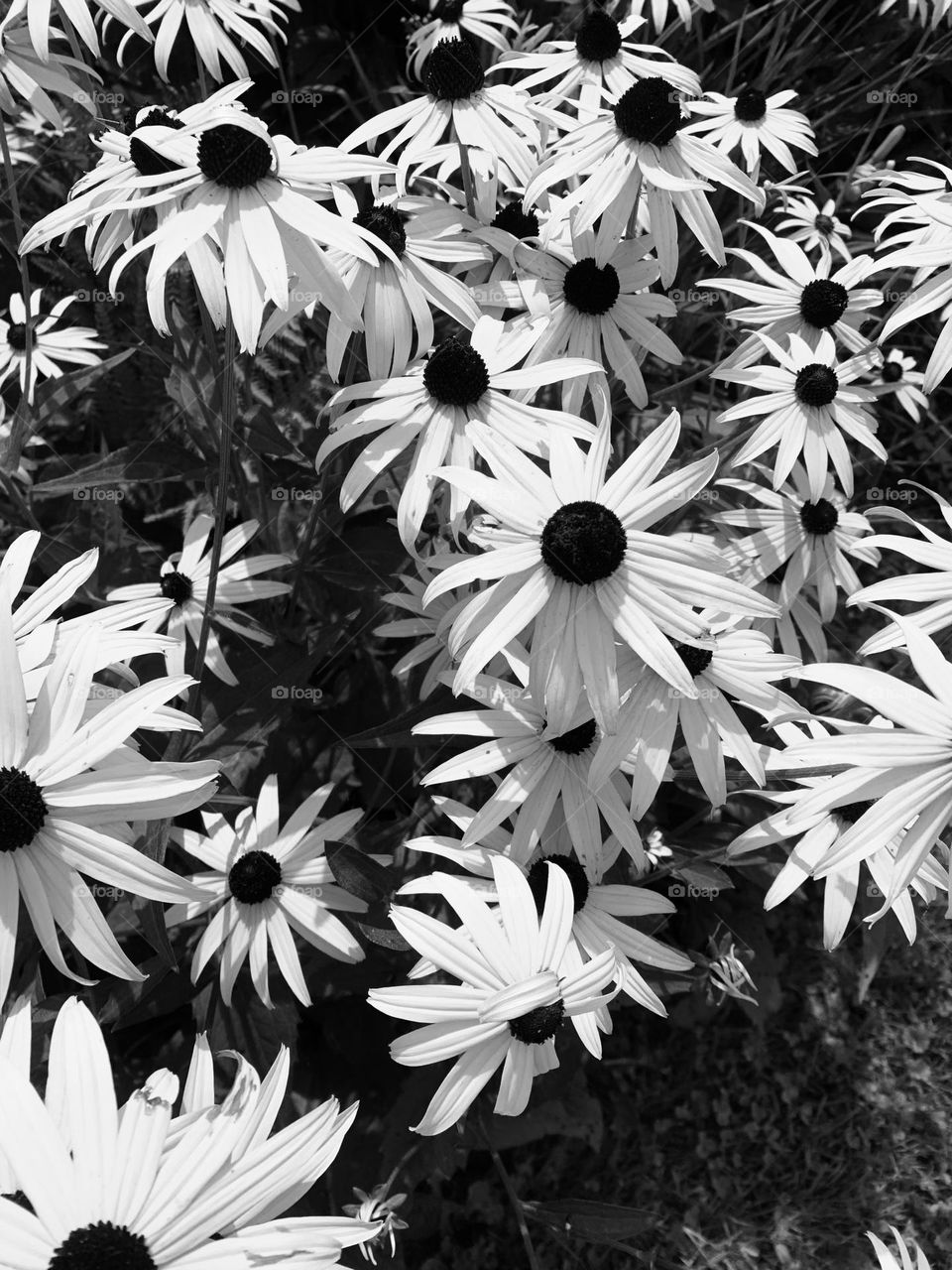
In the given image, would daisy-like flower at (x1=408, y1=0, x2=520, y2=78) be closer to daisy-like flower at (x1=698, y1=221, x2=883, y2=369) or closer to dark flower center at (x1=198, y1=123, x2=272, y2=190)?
daisy-like flower at (x1=698, y1=221, x2=883, y2=369)

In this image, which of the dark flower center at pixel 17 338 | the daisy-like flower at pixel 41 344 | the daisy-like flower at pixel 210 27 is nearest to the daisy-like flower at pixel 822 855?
the daisy-like flower at pixel 210 27

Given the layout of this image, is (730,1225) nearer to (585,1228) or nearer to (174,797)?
(585,1228)

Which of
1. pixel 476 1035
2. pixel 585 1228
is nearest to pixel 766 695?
pixel 476 1035

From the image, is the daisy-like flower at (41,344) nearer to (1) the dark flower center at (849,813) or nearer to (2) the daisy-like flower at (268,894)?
(2) the daisy-like flower at (268,894)

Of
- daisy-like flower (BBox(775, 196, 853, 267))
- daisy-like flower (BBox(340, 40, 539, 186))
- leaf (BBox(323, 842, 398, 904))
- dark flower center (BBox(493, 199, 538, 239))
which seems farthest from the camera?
daisy-like flower (BBox(775, 196, 853, 267))

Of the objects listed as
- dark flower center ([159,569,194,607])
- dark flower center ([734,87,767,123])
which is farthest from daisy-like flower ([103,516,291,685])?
dark flower center ([734,87,767,123])
